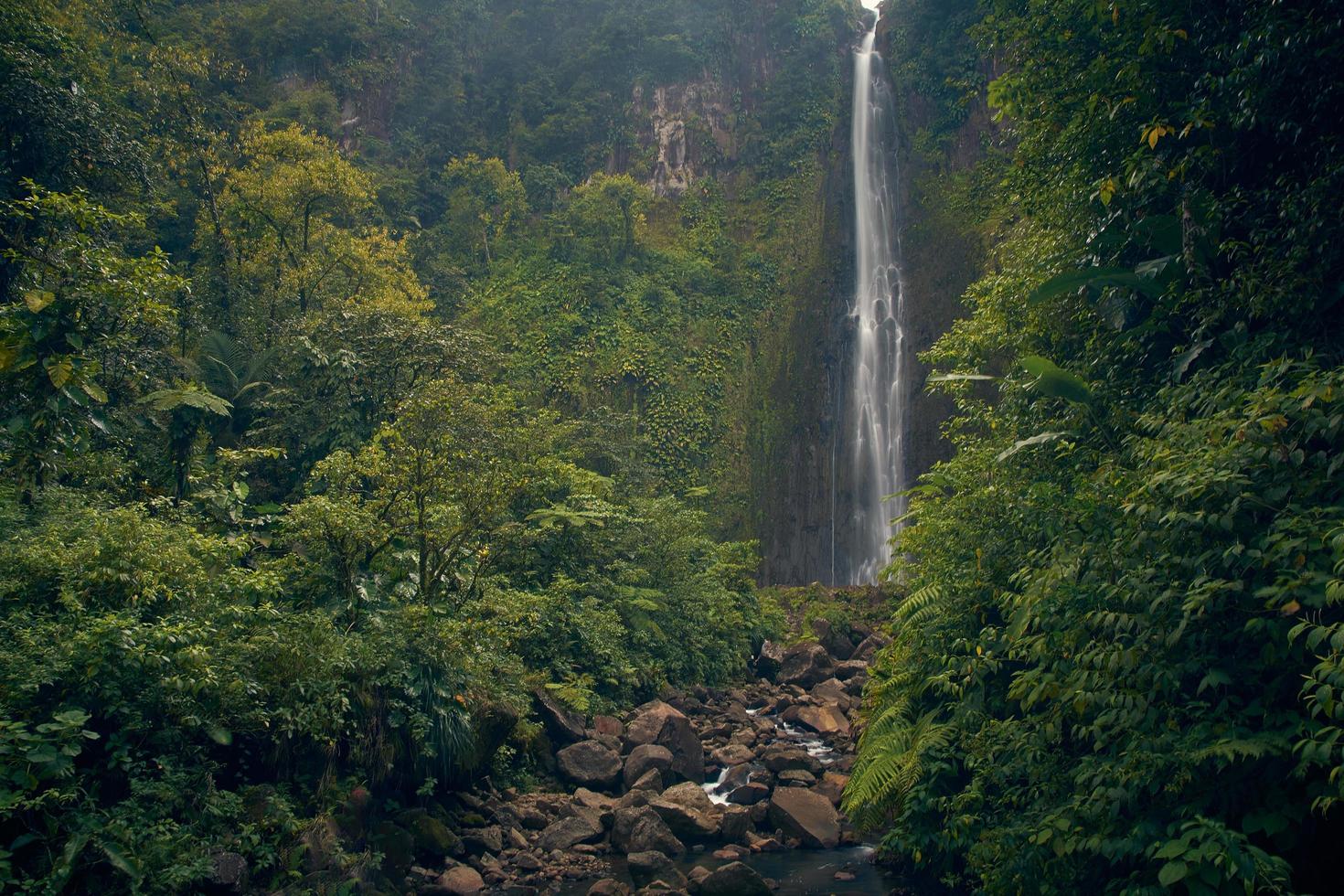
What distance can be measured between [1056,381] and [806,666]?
1085 centimetres

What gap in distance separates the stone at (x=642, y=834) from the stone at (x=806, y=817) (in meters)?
1.20

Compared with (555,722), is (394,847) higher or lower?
higher

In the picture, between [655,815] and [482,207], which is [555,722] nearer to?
[655,815]

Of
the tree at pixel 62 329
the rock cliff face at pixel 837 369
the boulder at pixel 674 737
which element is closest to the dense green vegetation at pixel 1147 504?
the boulder at pixel 674 737

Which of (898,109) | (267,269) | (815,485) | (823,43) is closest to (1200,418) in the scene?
(267,269)

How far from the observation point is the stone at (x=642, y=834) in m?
8.97

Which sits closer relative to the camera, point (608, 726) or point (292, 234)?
point (608, 726)

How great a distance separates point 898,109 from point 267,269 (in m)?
21.9

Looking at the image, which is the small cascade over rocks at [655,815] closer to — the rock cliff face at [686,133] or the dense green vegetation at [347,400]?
the dense green vegetation at [347,400]

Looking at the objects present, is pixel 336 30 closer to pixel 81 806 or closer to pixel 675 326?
pixel 675 326

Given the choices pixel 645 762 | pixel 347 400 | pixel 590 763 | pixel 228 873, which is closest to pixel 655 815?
pixel 645 762

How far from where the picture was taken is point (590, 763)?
10.7 meters

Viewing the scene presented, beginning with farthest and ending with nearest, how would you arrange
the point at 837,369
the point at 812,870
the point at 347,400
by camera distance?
the point at 837,369, the point at 347,400, the point at 812,870

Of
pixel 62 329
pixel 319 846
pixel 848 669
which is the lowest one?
pixel 848 669
